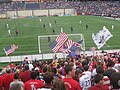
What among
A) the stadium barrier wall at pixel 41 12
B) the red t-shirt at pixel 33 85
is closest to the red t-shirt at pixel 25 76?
the red t-shirt at pixel 33 85

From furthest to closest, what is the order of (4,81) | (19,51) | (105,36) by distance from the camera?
(19,51) < (105,36) < (4,81)

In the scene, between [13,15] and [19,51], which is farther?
[13,15]

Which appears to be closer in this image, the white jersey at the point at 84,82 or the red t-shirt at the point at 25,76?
the white jersey at the point at 84,82

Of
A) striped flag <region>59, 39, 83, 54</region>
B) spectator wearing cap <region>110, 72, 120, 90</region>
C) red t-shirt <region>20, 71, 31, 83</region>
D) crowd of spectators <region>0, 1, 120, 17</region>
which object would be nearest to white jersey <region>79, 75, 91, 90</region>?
spectator wearing cap <region>110, 72, 120, 90</region>

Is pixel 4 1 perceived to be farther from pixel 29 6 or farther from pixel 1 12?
pixel 1 12

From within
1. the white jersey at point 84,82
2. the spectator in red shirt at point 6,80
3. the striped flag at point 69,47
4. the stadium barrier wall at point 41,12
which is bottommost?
the stadium barrier wall at point 41,12

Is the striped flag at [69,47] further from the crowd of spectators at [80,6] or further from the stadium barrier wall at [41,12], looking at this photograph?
the stadium barrier wall at [41,12]

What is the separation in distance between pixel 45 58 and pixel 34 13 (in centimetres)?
6979

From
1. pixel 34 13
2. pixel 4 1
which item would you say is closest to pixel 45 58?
pixel 34 13

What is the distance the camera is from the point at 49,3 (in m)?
110

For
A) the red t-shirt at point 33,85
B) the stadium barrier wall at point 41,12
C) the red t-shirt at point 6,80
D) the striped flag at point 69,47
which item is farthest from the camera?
the stadium barrier wall at point 41,12

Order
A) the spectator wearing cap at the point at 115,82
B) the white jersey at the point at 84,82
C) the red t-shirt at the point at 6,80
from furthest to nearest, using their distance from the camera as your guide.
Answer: the red t-shirt at the point at 6,80
the white jersey at the point at 84,82
the spectator wearing cap at the point at 115,82

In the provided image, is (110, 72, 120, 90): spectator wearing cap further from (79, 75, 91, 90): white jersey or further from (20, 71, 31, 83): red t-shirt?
(20, 71, 31, 83): red t-shirt

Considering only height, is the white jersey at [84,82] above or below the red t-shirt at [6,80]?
above
